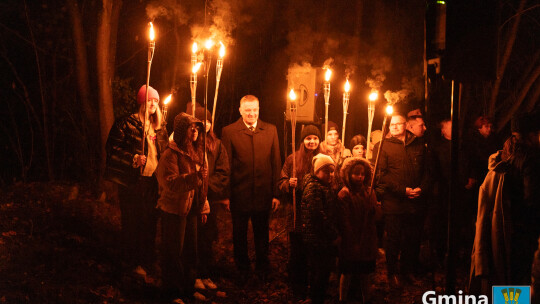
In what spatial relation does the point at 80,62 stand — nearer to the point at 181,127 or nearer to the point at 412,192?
the point at 181,127

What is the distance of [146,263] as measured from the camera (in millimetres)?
6453

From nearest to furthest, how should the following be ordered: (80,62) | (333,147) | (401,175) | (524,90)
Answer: (401,175), (333,147), (80,62), (524,90)

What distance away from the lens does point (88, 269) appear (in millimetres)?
6102

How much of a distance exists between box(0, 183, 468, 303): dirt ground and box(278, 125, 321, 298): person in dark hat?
0.67ft

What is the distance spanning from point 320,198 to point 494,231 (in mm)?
1699

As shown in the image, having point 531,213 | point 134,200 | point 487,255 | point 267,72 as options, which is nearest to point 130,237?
point 134,200

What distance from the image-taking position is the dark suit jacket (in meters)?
6.69

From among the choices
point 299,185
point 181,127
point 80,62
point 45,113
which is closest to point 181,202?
point 181,127

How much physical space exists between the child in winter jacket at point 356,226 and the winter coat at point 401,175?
1.16m

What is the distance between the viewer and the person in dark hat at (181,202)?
534 cm

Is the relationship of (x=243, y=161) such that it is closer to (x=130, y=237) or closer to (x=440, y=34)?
(x=130, y=237)

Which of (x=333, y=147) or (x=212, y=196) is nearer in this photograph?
(x=212, y=196)

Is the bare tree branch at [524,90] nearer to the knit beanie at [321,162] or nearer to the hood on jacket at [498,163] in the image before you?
the hood on jacket at [498,163]

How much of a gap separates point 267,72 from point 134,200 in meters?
6.83
